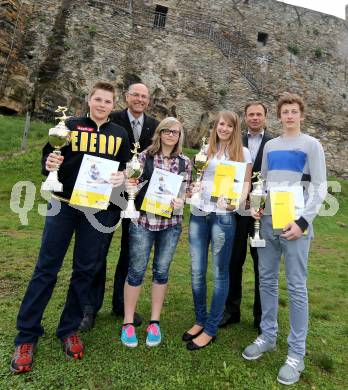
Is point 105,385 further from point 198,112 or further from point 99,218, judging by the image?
point 198,112

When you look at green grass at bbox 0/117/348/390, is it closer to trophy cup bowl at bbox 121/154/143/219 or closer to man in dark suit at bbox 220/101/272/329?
man in dark suit at bbox 220/101/272/329

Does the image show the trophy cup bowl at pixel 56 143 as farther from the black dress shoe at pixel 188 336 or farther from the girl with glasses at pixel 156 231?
the black dress shoe at pixel 188 336

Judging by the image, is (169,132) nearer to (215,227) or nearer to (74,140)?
(74,140)

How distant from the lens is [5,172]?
969 centimetres

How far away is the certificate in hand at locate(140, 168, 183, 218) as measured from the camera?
3.17 meters

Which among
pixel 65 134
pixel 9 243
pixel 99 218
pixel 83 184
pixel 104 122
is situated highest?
pixel 104 122

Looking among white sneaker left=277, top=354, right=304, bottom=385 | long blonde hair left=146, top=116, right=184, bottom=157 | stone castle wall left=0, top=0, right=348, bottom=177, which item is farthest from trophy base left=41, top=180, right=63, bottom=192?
stone castle wall left=0, top=0, right=348, bottom=177

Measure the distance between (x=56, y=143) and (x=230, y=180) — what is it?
4.94 ft

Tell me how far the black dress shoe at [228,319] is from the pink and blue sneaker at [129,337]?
1.01 metres

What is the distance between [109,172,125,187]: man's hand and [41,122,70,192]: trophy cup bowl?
0.42 m

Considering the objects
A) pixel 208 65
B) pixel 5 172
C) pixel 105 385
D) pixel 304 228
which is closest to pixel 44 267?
pixel 105 385

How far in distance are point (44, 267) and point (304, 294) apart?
7.01 feet

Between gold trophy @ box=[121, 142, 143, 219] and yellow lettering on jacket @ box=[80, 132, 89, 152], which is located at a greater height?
yellow lettering on jacket @ box=[80, 132, 89, 152]

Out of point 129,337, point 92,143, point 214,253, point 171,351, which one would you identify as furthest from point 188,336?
point 92,143
